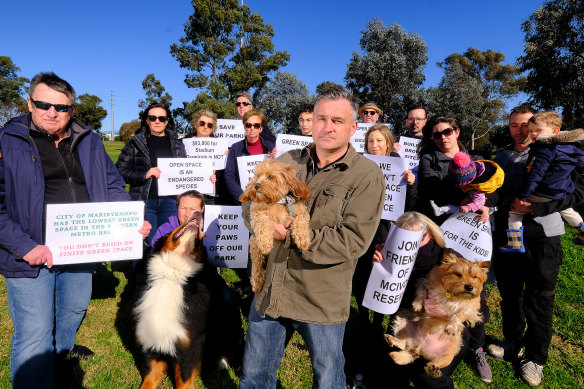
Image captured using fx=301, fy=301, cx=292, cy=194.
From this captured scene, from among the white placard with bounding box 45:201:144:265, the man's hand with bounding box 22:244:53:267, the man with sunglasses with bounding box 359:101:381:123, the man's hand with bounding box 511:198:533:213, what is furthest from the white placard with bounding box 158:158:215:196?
the man's hand with bounding box 511:198:533:213

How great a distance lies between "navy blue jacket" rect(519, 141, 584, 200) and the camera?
3662 mm

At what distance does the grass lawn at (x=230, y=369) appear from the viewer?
382 cm

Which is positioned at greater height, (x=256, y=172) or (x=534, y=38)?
(x=534, y=38)

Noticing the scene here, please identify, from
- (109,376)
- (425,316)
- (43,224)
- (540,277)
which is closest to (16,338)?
(43,224)

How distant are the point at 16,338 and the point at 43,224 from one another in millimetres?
1062

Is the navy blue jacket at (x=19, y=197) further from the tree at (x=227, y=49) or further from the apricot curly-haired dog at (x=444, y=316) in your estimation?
the tree at (x=227, y=49)

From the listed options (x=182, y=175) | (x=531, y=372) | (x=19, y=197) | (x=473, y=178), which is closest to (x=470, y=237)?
(x=473, y=178)

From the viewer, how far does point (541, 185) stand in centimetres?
373

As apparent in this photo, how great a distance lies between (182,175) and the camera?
5363 millimetres

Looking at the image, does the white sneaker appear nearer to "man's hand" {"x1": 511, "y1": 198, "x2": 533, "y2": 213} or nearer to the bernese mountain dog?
"man's hand" {"x1": 511, "y1": 198, "x2": 533, "y2": 213}

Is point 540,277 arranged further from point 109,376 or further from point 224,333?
point 109,376

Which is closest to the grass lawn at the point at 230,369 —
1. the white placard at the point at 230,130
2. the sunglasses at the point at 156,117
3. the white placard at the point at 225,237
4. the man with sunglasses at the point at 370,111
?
the white placard at the point at 225,237

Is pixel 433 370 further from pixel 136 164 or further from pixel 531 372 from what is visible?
pixel 136 164

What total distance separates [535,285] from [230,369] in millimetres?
4154
